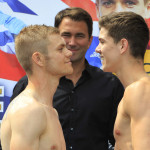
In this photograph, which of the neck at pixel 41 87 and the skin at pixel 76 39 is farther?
the skin at pixel 76 39

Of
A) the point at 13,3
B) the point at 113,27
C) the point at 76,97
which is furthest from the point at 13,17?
the point at 113,27

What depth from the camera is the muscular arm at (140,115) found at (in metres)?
1.97

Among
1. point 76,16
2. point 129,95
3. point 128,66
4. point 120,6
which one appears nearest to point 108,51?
point 128,66

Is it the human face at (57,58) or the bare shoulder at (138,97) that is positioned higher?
the human face at (57,58)

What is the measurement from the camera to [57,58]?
212 cm

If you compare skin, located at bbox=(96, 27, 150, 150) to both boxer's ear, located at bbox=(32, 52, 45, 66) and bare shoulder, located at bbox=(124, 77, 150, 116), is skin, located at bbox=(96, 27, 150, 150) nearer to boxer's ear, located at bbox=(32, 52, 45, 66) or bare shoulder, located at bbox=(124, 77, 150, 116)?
bare shoulder, located at bbox=(124, 77, 150, 116)

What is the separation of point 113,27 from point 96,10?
1126mm

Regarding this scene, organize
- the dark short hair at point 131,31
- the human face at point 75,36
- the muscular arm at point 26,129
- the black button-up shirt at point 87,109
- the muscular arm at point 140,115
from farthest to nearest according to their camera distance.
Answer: the human face at point 75,36, the black button-up shirt at point 87,109, the dark short hair at point 131,31, the muscular arm at point 140,115, the muscular arm at point 26,129

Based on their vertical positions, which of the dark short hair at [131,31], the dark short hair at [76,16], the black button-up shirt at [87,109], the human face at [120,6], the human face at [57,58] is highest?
the human face at [120,6]

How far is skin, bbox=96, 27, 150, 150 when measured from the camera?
2.00m

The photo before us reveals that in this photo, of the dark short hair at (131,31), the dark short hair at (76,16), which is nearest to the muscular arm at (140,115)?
the dark short hair at (131,31)

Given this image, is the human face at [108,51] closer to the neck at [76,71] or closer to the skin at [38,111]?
the skin at [38,111]

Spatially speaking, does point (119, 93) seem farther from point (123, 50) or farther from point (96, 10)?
point (96, 10)

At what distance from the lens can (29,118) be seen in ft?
6.00
